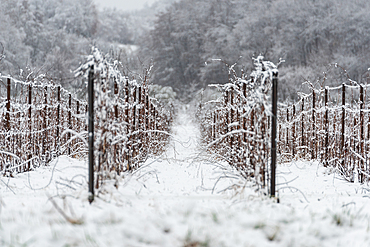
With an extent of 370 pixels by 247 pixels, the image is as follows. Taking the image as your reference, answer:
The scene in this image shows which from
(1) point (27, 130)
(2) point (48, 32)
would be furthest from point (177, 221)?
(2) point (48, 32)

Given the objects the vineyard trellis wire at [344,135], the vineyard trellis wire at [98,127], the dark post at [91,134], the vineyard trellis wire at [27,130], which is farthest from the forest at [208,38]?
the dark post at [91,134]

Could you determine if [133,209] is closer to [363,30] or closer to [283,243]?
[283,243]

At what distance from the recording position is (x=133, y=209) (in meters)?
2.81

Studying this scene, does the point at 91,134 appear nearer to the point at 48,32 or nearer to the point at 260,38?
the point at 260,38

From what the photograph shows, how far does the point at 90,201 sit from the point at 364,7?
87.6 feet

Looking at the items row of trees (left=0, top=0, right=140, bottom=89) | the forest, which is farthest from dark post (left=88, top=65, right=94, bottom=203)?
row of trees (left=0, top=0, right=140, bottom=89)

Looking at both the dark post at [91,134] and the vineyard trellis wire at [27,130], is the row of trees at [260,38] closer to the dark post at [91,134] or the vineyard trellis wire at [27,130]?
the vineyard trellis wire at [27,130]

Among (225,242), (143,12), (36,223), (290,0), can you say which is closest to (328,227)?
(225,242)

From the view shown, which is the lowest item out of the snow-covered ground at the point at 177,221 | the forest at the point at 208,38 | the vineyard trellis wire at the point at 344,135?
the snow-covered ground at the point at 177,221

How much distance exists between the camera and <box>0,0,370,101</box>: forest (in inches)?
890

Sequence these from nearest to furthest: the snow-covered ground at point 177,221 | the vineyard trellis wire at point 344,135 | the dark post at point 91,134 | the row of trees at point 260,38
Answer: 1. the snow-covered ground at point 177,221
2. the dark post at point 91,134
3. the vineyard trellis wire at point 344,135
4. the row of trees at point 260,38

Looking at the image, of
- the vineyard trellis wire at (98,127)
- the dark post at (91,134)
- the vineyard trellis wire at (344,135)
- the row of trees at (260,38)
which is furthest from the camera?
the row of trees at (260,38)

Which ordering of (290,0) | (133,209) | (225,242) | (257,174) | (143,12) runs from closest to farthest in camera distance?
1. (225,242)
2. (133,209)
3. (257,174)
4. (290,0)
5. (143,12)

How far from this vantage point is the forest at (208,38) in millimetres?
22609
